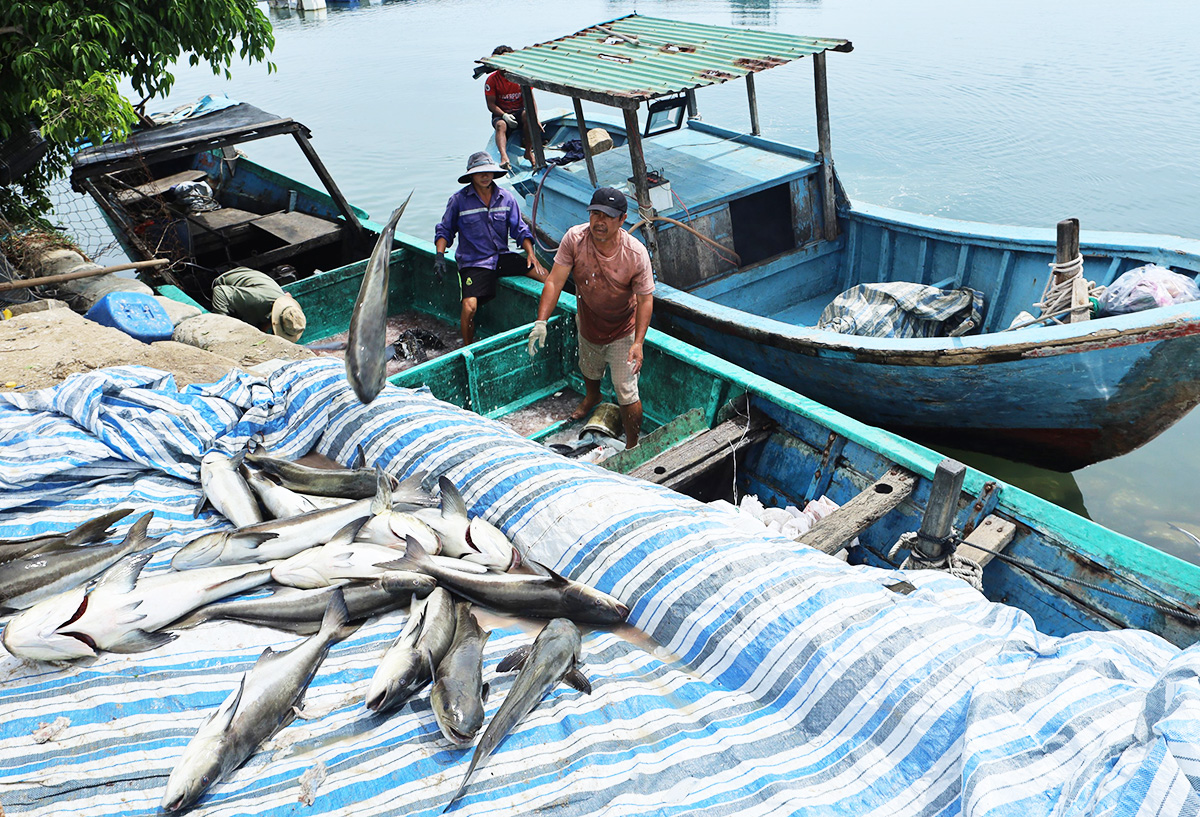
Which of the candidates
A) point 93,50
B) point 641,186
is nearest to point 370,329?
point 641,186

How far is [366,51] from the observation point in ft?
97.1

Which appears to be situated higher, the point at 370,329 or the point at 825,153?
the point at 370,329

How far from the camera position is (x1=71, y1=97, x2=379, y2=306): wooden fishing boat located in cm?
729

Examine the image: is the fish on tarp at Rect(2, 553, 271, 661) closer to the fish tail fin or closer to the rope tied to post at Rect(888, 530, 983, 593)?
the fish tail fin

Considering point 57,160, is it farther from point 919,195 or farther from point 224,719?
point 919,195

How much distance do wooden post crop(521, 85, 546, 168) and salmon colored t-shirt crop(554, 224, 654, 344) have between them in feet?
9.04

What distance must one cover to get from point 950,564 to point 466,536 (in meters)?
2.10

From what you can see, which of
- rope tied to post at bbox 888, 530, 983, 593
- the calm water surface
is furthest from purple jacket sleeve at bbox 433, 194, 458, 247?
the calm water surface

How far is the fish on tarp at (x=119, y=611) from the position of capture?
2570 millimetres

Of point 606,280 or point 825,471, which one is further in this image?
point 606,280

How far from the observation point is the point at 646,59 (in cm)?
670

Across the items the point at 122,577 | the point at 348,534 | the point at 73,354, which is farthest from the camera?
the point at 73,354

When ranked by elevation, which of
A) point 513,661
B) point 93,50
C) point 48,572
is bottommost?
point 513,661

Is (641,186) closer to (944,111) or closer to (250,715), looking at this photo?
(250,715)
